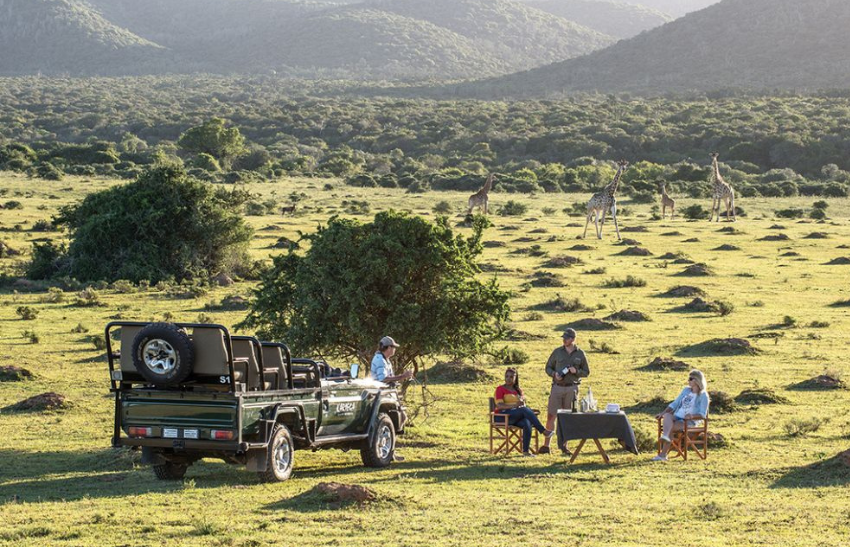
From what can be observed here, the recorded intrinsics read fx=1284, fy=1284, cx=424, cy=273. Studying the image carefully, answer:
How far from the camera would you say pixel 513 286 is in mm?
37781

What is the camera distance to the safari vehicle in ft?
43.0

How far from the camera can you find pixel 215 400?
518 inches

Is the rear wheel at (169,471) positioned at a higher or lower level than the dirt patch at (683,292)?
lower

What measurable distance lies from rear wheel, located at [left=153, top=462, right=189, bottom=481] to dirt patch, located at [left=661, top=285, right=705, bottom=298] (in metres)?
23.4

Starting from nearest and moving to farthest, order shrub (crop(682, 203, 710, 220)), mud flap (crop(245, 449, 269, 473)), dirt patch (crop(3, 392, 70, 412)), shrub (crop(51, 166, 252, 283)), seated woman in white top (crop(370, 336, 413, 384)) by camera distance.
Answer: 1. mud flap (crop(245, 449, 269, 473))
2. seated woman in white top (crop(370, 336, 413, 384))
3. dirt patch (crop(3, 392, 70, 412))
4. shrub (crop(51, 166, 252, 283))
5. shrub (crop(682, 203, 710, 220))

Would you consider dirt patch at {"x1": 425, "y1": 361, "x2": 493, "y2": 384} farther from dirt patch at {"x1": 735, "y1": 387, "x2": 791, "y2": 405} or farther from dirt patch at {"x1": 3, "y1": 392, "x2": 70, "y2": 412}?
dirt patch at {"x1": 3, "y1": 392, "x2": 70, "y2": 412}

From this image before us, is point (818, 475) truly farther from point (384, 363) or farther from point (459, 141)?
point (459, 141)

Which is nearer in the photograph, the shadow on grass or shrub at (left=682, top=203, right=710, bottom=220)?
the shadow on grass

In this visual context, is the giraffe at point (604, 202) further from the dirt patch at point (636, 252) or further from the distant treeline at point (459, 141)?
the distant treeline at point (459, 141)

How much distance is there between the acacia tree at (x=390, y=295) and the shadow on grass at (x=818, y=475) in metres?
5.38

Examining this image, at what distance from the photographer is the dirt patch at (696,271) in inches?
1599

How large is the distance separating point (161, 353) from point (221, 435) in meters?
1.04

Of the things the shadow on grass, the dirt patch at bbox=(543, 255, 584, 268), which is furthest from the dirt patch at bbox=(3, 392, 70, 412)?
the dirt patch at bbox=(543, 255, 584, 268)

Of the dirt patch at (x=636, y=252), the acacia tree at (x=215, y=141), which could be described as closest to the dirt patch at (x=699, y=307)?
the dirt patch at (x=636, y=252)
